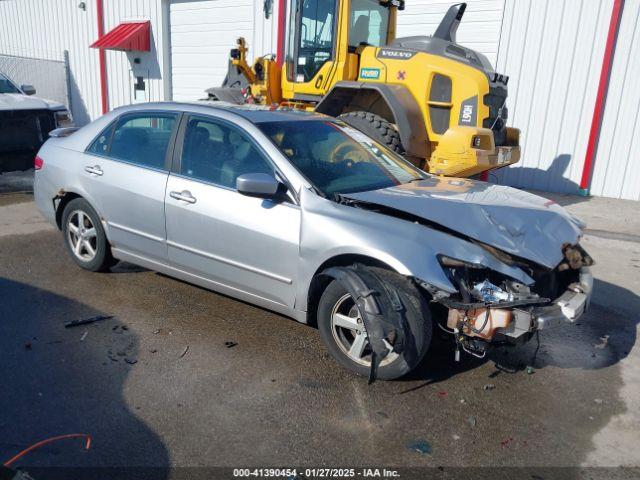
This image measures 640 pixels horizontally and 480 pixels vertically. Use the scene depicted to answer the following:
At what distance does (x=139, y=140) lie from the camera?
470cm

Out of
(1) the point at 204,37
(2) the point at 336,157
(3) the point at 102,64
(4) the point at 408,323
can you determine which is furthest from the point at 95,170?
(3) the point at 102,64

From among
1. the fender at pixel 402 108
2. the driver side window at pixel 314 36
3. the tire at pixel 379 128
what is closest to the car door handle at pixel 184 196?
the tire at pixel 379 128

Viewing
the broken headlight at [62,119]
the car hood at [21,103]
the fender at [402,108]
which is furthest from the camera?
the broken headlight at [62,119]

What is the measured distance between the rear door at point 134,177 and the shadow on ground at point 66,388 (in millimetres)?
690

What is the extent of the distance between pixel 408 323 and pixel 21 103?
807cm

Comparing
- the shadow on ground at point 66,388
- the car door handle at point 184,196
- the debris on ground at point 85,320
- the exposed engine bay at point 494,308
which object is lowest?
the debris on ground at point 85,320

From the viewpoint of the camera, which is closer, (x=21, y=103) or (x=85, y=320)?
(x=85, y=320)

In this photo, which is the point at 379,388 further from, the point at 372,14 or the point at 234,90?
the point at 234,90

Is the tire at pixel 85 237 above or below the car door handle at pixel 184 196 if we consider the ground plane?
below

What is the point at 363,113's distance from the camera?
25.2ft

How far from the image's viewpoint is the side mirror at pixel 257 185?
3590 millimetres

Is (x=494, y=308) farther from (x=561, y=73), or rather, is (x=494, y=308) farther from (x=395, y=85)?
(x=561, y=73)

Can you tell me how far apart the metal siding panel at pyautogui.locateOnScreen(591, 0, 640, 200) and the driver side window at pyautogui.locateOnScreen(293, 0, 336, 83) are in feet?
17.3

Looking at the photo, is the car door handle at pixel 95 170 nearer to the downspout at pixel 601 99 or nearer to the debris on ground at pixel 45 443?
the debris on ground at pixel 45 443
